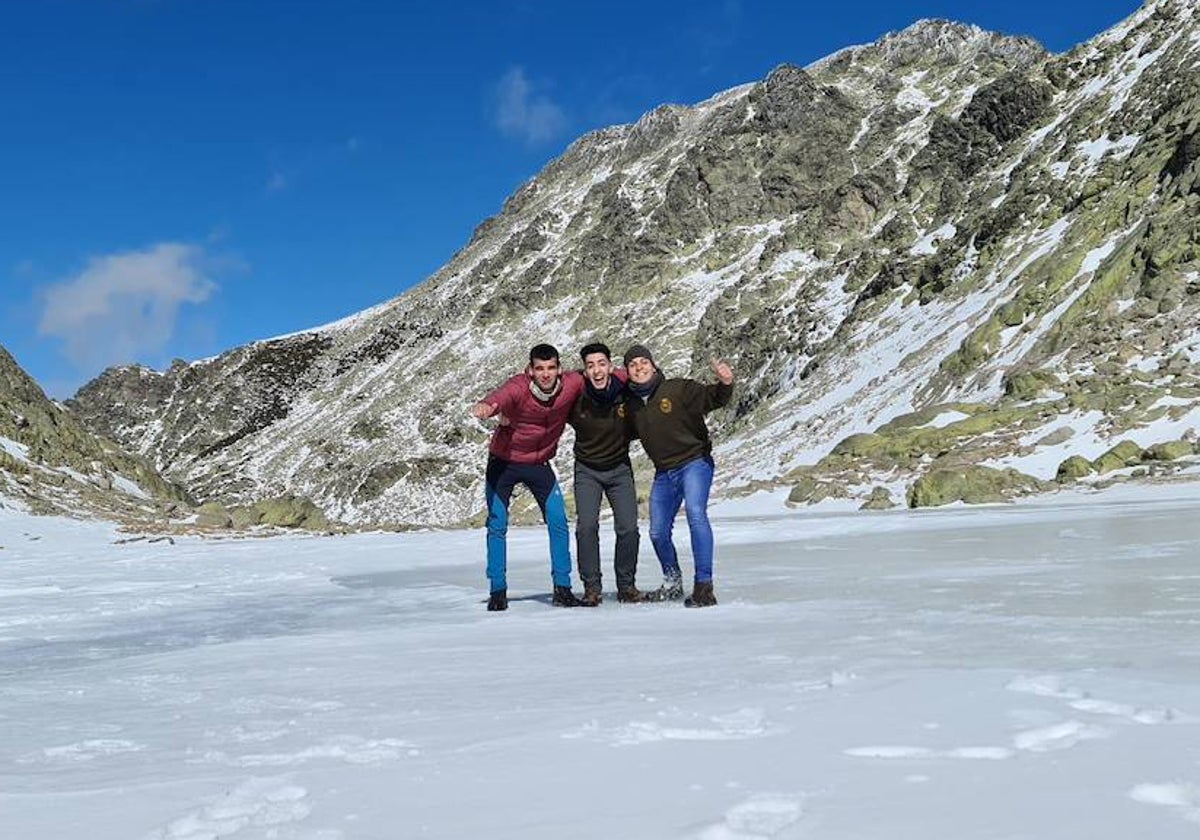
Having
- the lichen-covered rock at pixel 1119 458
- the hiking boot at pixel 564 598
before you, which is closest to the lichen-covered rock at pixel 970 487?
the lichen-covered rock at pixel 1119 458

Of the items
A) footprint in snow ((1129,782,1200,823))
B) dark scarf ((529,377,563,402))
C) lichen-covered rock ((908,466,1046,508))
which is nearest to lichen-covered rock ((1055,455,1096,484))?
lichen-covered rock ((908,466,1046,508))

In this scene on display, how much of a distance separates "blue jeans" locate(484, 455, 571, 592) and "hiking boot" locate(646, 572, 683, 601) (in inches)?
26.7

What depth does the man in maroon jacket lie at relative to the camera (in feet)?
24.5

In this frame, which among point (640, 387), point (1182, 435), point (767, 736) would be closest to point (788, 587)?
point (640, 387)

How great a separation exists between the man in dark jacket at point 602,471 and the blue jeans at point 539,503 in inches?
5.3

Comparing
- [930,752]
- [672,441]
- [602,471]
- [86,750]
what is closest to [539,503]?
[602,471]

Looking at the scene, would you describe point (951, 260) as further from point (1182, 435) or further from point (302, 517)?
point (302, 517)

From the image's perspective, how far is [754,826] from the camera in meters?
2.21

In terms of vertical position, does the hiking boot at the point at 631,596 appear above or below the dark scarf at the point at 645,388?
below

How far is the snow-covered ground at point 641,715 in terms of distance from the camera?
232 cm

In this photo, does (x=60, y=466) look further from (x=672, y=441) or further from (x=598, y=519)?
(x=672, y=441)

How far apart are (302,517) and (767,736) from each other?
89.4 feet

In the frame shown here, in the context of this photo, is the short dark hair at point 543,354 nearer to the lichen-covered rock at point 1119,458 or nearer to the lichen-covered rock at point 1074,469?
the lichen-covered rock at point 1074,469

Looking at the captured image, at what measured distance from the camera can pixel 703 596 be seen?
6859mm
